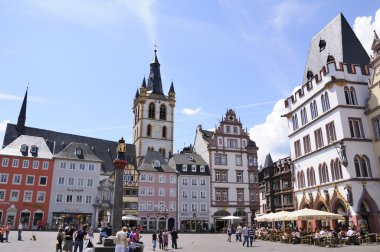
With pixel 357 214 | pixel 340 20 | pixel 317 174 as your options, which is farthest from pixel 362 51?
pixel 357 214

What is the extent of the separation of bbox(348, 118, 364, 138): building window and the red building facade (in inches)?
1770

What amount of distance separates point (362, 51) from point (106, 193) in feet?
146

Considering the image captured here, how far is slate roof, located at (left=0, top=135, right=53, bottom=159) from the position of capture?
53.1 meters

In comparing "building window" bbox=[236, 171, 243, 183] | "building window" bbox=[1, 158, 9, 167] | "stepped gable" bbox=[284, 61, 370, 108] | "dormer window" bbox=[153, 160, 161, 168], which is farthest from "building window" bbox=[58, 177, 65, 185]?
"stepped gable" bbox=[284, 61, 370, 108]

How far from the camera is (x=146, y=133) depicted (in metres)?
80.5

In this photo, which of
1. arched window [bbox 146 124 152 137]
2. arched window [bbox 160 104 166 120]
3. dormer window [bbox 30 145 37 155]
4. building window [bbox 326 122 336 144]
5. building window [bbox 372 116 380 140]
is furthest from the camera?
arched window [bbox 160 104 166 120]

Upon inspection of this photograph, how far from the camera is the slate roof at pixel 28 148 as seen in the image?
5307cm

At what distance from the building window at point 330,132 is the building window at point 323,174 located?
8.49ft

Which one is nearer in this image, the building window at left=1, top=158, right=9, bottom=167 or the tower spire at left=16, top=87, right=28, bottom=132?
the building window at left=1, top=158, right=9, bottom=167

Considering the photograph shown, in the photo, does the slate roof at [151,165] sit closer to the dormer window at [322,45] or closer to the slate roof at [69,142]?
the slate roof at [69,142]

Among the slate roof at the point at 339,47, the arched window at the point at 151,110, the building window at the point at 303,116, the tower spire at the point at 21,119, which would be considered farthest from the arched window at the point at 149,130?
the building window at the point at 303,116

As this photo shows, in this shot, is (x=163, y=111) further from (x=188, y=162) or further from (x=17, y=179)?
(x=17, y=179)

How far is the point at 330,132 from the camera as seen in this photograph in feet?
106

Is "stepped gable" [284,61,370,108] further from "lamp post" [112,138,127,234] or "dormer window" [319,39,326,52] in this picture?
"lamp post" [112,138,127,234]
